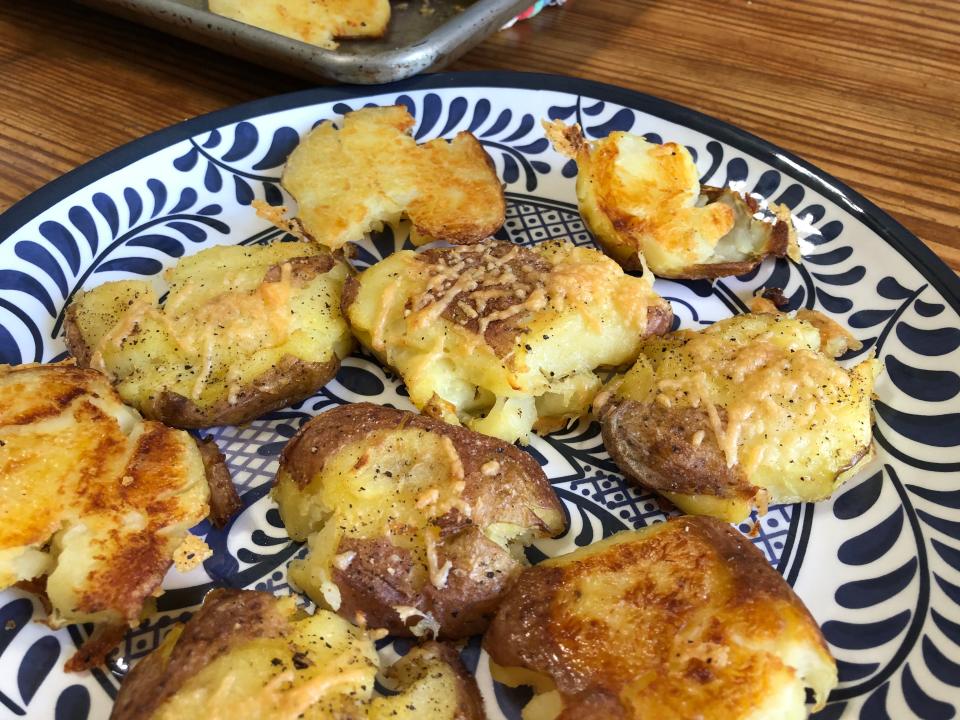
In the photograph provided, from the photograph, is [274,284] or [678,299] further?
[678,299]

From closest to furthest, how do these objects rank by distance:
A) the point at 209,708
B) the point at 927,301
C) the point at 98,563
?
the point at 209,708, the point at 98,563, the point at 927,301

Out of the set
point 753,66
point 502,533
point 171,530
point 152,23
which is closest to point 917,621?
point 502,533

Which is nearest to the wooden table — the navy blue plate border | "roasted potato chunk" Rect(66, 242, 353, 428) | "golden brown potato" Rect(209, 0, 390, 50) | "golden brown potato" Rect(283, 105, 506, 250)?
"golden brown potato" Rect(209, 0, 390, 50)

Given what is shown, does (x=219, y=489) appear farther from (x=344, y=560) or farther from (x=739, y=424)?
(x=739, y=424)

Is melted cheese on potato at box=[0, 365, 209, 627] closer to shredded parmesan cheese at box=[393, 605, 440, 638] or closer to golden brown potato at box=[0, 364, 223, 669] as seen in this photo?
golden brown potato at box=[0, 364, 223, 669]

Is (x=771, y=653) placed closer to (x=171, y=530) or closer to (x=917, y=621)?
(x=917, y=621)

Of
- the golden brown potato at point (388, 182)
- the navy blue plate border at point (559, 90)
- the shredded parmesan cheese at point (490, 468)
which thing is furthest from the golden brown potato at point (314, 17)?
the shredded parmesan cheese at point (490, 468)

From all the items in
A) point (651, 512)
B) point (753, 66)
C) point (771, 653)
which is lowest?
point (651, 512)

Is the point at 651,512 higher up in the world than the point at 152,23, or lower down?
lower down
